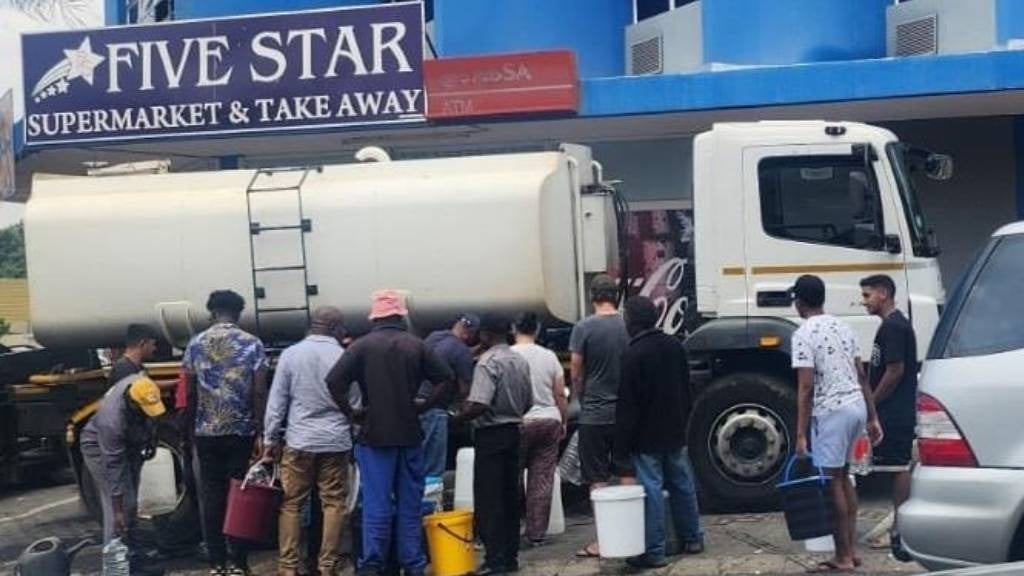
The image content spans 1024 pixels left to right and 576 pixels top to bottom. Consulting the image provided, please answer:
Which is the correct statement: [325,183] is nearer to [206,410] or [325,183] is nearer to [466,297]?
[466,297]

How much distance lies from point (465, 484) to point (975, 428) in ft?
14.6

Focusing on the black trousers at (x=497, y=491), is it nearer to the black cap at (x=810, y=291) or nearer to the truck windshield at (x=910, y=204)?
the black cap at (x=810, y=291)

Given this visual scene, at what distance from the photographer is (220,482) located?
9.52 meters

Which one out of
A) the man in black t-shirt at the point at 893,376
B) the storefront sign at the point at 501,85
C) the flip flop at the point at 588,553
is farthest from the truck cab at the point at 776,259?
the storefront sign at the point at 501,85

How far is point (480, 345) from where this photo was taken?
1035 cm

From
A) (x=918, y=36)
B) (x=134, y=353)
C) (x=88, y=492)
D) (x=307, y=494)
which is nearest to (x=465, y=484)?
(x=307, y=494)

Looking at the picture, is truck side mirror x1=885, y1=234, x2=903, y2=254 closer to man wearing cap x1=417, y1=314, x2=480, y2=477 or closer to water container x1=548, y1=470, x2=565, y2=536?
water container x1=548, y1=470, x2=565, y2=536

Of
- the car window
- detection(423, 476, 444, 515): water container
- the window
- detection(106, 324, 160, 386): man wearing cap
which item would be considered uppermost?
the window

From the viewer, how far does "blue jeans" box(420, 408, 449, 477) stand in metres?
10.0

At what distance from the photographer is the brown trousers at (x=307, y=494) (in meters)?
9.13

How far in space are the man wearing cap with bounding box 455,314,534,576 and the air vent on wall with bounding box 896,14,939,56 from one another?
8.97 metres

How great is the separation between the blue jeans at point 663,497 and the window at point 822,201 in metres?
2.38

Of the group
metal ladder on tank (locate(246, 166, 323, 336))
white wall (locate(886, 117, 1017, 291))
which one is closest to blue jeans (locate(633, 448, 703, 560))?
metal ladder on tank (locate(246, 166, 323, 336))

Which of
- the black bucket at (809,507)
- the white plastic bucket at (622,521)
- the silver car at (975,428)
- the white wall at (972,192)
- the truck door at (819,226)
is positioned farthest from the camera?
the white wall at (972,192)
